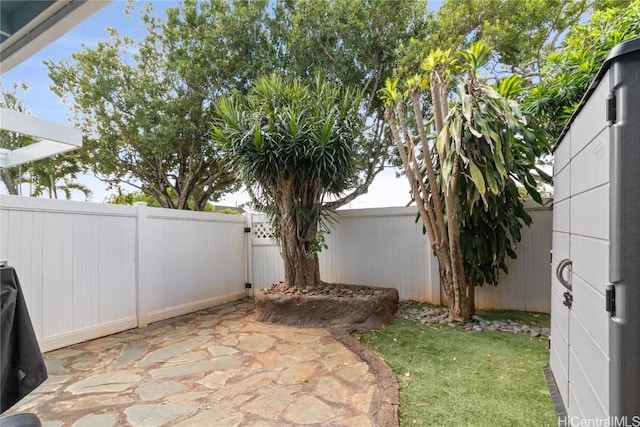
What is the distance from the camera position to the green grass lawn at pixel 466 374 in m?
2.01

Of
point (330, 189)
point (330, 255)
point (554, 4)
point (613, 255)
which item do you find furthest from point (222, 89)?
point (613, 255)

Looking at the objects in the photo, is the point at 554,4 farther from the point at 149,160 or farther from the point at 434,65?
the point at 149,160

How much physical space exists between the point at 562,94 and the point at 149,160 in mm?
8172

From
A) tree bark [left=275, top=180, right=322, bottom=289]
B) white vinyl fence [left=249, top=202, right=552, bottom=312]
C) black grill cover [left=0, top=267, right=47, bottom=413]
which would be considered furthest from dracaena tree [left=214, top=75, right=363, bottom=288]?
black grill cover [left=0, top=267, right=47, bottom=413]

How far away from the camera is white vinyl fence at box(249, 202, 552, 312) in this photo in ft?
13.7

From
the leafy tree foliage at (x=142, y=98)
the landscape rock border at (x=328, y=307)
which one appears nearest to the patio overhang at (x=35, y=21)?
the landscape rock border at (x=328, y=307)

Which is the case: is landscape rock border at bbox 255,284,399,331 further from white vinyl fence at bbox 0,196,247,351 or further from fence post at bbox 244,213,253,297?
fence post at bbox 244,213,253,297

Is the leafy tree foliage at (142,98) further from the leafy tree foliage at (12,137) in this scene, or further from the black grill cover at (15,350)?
the black grill cover at (15,350)

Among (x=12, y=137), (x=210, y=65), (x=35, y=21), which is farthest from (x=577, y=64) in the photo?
(x=12, y=137)

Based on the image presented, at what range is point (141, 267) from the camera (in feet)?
14.1

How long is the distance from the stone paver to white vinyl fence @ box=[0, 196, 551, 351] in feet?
1.47

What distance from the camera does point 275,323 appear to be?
4.25 m

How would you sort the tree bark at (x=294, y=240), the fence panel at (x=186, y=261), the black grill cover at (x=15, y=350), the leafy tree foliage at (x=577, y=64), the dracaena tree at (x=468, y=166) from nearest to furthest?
the black grill cover at (x=15, y=350) < the leafy tree foliage at (x=577, y=64) < the dracaena tree at (x=468, y=166) < the fence panel at (x=186, y=261) < the tree bark at (x=294, y=240)

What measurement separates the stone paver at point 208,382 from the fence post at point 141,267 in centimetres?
33
